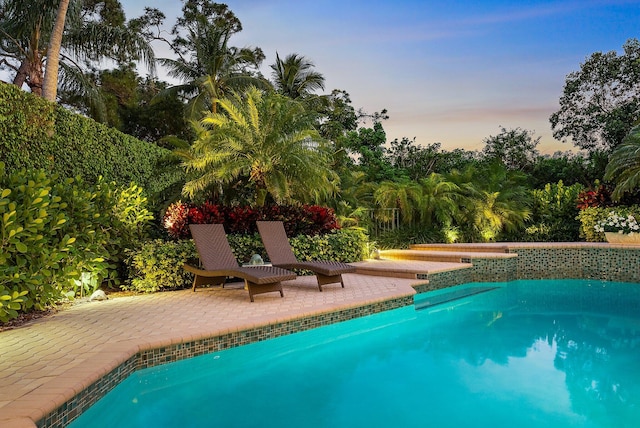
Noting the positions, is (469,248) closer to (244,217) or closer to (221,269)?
(244,217)

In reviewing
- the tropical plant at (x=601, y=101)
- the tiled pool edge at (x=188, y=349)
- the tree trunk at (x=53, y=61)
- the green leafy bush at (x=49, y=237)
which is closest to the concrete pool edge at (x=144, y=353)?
the tiled pool edge at (x=188, y=349)

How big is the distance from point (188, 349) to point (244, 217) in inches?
190

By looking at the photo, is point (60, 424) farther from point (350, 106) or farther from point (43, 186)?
point (350, 106)

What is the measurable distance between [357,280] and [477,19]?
10.7m

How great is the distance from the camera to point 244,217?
30.5 feet

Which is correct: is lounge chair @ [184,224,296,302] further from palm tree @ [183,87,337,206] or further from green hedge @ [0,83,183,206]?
green hedge @ [0,83,183,206]

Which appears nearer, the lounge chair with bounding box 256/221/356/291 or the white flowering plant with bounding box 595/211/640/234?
the lounge chair with bounding box 256/221/356/291

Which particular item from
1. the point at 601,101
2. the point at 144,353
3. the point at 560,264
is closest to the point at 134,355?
the point at 144,353

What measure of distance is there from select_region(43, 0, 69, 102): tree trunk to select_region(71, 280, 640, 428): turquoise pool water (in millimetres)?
9459

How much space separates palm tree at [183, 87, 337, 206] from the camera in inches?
375

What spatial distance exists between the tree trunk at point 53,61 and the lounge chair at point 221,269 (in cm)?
642

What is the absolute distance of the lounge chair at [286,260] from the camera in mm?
7539

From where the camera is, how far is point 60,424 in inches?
120

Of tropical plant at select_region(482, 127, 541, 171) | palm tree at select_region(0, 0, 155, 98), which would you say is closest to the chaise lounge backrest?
palm tree at select_region(0, 0, 155, 98)
